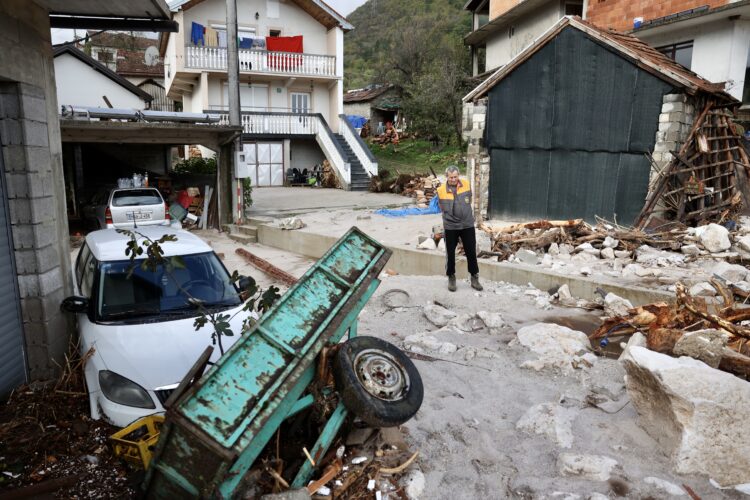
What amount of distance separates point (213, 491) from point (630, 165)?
35.7 ft

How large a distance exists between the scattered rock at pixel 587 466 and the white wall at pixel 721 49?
17252 millimetres

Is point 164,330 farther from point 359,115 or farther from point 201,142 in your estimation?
point 359,115

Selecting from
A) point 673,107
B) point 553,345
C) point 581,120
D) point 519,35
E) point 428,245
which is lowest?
point 553,345

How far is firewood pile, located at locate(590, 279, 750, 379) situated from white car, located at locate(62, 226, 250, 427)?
3931 mm

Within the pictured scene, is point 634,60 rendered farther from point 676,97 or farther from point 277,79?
point 277,79

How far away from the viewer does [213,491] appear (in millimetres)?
2637

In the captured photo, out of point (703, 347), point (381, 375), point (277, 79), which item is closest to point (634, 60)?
point (703, 347)

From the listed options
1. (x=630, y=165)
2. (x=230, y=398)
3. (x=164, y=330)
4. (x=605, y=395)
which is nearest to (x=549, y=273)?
(x=605, y=395)

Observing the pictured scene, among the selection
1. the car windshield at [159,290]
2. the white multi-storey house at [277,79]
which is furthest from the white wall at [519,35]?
the car windshield at [159,290]

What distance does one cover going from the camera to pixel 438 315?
6.88 meters

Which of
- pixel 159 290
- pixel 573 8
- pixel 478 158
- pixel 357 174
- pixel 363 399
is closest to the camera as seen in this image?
pixel 363 399

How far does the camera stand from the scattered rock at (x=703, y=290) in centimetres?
681

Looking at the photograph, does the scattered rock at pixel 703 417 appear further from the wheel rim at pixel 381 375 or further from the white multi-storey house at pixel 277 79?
the white multi-storey house at pixel 277 79

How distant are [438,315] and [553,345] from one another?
5.49 feet
